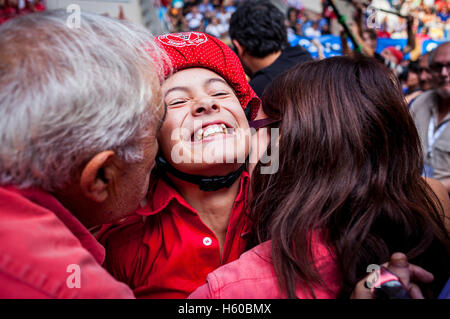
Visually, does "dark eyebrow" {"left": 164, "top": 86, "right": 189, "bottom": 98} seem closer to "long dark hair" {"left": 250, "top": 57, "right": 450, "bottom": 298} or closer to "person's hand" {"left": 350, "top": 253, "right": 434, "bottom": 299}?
"long dark hair" {"left": 250, "top": 57, "right": 450, "bottom": 298}

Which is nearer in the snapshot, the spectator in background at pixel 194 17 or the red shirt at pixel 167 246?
the red shirt at pixel 167 246

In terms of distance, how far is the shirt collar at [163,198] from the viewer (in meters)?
1.55

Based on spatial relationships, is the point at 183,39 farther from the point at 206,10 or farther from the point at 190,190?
the point at 206,10

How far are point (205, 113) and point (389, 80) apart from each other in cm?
73

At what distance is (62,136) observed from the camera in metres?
0.89

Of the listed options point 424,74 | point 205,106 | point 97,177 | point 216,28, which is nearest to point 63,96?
point 97,177

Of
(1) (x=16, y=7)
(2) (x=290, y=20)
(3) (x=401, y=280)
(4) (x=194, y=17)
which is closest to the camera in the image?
(3) (x=401, y=280)

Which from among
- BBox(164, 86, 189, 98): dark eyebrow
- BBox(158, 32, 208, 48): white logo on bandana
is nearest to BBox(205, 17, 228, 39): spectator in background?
BBox(158, 32, 208, 48): white logo on bandana

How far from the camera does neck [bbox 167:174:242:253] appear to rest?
1.64 metres

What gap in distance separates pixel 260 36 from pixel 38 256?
319 cm

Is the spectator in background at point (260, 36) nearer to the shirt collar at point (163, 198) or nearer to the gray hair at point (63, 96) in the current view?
the shirt collar at point (163, 198)

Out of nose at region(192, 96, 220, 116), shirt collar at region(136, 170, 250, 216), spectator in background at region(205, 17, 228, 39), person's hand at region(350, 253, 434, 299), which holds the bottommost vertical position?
spectator in background at region(205, 17, 228, 39)

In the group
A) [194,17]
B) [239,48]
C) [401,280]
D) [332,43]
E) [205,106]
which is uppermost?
[205,106]

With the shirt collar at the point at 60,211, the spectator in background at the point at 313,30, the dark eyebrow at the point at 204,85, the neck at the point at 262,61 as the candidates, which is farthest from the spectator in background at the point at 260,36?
the spectator in background at the point at 313,30
